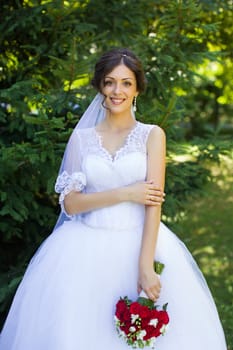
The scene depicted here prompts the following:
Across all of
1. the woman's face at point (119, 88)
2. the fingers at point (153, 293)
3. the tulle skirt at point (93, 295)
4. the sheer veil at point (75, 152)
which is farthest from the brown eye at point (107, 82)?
the fingers at point (153, 293)

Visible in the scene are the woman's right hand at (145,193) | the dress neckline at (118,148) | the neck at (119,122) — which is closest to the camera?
the woman's right hand at (145,193)

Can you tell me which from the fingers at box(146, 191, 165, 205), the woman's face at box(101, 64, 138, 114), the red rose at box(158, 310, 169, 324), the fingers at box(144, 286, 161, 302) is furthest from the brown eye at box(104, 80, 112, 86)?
the red rose at box(158, 310, 169, 324)

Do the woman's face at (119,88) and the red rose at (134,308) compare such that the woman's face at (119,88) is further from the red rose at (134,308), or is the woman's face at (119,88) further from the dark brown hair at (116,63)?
the red rose at (134,308)

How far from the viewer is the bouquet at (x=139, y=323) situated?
2682 mm

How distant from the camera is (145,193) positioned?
9.64 feet

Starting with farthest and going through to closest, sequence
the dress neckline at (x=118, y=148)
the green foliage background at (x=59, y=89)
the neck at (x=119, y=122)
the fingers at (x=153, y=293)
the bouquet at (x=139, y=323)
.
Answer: the green foliage background at (x=59, y=89), the neck at (x=119, y=122), the dress neckline at (x=118, y=148), the fingers at (x=153, y=293), the bouquet at (x=139, y=323)

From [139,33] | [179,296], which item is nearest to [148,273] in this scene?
[179,296]

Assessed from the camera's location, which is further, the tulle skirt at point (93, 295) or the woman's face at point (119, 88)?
the woman's face at point (119, 88)

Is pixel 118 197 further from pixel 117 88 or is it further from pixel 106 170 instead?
pixel 117 88

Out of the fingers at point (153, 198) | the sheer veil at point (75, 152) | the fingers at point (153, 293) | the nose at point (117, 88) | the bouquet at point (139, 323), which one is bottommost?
the bouquet at point (139, 323)

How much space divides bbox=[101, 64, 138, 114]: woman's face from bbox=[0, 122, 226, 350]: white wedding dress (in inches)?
6.7

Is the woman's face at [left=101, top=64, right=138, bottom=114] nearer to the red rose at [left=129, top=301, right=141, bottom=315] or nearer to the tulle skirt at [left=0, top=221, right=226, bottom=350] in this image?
the tulle skirt at [left=0, top=221, right=226, bottom=350]

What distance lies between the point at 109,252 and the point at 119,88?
0.88 metres

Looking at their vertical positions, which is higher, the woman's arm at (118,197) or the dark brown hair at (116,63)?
the dark brown hair at (116,63)
